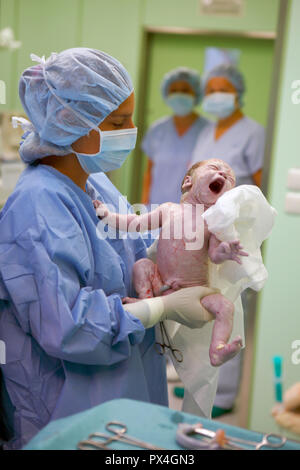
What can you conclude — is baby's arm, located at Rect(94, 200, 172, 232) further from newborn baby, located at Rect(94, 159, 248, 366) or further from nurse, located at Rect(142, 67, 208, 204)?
nurse, located at Rect(142, 67, 208, 204)

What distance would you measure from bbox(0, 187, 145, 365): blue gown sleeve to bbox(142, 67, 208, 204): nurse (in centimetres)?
208

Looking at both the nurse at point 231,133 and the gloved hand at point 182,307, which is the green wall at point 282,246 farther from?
the gloved hand at point 182,307

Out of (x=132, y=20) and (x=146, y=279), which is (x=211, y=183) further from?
(x=132, y=20)

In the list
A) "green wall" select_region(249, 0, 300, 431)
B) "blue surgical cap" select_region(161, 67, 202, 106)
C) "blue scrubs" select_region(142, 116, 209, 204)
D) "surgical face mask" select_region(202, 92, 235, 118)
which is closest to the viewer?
"green wall" select_region(249, 0, 300, 431)

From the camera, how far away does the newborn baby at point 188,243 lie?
1148 millimetres

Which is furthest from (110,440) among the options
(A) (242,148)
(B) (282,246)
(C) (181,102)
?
(C) (181,102)

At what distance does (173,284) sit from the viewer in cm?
122

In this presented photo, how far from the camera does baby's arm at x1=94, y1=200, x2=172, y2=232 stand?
1.23m

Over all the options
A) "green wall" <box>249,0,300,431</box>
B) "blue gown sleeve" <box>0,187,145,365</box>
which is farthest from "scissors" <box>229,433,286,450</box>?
"green wall" <box>249,0,300,431</box>

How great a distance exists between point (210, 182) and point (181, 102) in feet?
7.73

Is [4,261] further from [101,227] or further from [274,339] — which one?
[274,339]

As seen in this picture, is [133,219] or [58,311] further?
[133,219]

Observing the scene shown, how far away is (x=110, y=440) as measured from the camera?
87 cm

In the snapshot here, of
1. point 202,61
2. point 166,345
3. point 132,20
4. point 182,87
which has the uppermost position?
point 132,20
